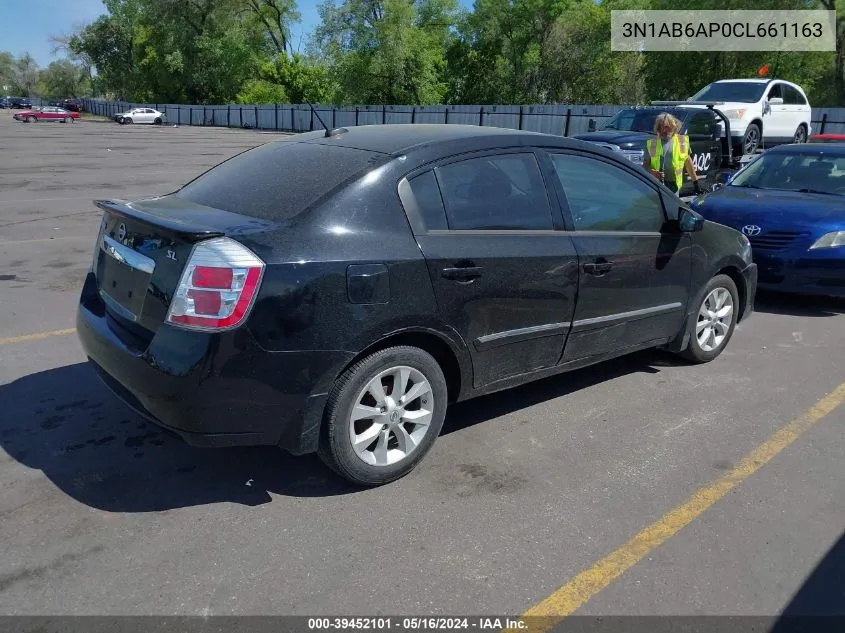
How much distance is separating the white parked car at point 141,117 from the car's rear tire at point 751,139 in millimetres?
57587

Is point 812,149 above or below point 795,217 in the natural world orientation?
above

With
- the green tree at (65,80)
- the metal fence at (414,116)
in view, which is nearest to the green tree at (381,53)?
the metal fence at (414,116)

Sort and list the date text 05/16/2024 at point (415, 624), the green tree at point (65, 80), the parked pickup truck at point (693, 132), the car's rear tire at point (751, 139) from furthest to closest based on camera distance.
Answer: the green tree at point (65, 80) < the car's rear tire at point (751, 139) < the parked pickup truck at point (693, 132) < the date text 05/16/2024 at point (415, 624)

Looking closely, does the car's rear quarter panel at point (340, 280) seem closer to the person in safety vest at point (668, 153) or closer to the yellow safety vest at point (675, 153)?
the person in safety vest at point (668, 153)

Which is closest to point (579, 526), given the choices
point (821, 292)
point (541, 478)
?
point (541, 478)

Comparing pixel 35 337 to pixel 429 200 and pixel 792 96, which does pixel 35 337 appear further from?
pixel 792 96

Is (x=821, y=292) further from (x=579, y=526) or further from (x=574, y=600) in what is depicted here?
(x=574, y=600)

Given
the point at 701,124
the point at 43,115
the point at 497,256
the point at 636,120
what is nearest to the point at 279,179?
the point at 497,256

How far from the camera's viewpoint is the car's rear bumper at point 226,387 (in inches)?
123

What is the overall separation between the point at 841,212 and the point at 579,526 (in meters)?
5.30

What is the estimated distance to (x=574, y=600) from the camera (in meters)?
2.85

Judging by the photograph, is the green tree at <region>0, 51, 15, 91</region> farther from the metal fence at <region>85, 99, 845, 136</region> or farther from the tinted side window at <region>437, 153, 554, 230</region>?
the tinted side window at <region>437, 153, 554, 230</region>

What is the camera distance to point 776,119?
1689 cm

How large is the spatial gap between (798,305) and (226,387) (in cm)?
629
